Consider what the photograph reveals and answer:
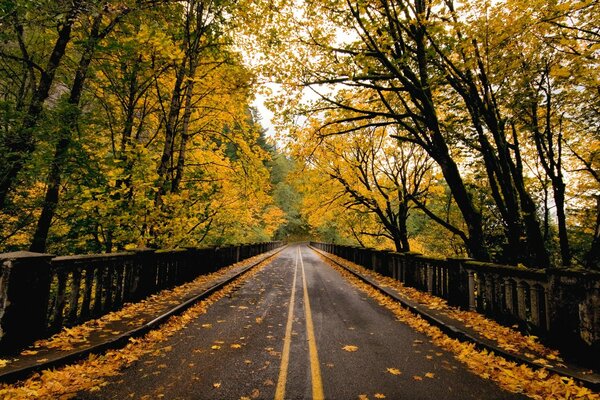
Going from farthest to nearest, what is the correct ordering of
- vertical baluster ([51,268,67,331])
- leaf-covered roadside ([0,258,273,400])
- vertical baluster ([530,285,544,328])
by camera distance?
vertical baluster ([530,285,544,328])
vertical baluster ([51,268,67,331])
leaf-covered roadside ([0,258,273,400])

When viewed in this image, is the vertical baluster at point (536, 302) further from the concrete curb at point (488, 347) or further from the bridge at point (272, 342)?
the concrete curb at point (488, 347)

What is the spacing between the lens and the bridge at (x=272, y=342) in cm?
383

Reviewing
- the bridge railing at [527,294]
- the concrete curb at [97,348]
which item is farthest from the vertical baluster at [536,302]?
the concrete curb at [97,348]

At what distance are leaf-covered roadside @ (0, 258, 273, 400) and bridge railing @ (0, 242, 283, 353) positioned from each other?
993 millimetres

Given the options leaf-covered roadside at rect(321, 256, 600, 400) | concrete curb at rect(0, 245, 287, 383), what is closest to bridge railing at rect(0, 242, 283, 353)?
concrete curb at rect(0, 245, 287, 383)

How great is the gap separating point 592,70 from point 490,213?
12.7 metres

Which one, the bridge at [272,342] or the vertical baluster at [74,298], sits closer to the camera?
the bridge at [272,342]

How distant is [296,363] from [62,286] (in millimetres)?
4311

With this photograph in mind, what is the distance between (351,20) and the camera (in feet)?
30.3

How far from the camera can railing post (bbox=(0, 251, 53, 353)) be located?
420 centimetres

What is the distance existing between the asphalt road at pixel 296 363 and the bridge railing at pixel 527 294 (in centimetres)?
197

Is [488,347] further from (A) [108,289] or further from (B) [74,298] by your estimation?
(A) [108,289]

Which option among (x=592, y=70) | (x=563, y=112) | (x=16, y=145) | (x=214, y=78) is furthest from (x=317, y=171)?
(x=16, y=145)

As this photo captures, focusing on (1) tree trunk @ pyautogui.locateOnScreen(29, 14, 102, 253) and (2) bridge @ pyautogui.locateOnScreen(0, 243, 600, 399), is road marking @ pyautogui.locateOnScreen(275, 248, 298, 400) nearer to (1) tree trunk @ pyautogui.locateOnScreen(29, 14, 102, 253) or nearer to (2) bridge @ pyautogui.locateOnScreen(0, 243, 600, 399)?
(2) bridge @ pyautogui.locateOnScreen(0, 243, 600, 399)
